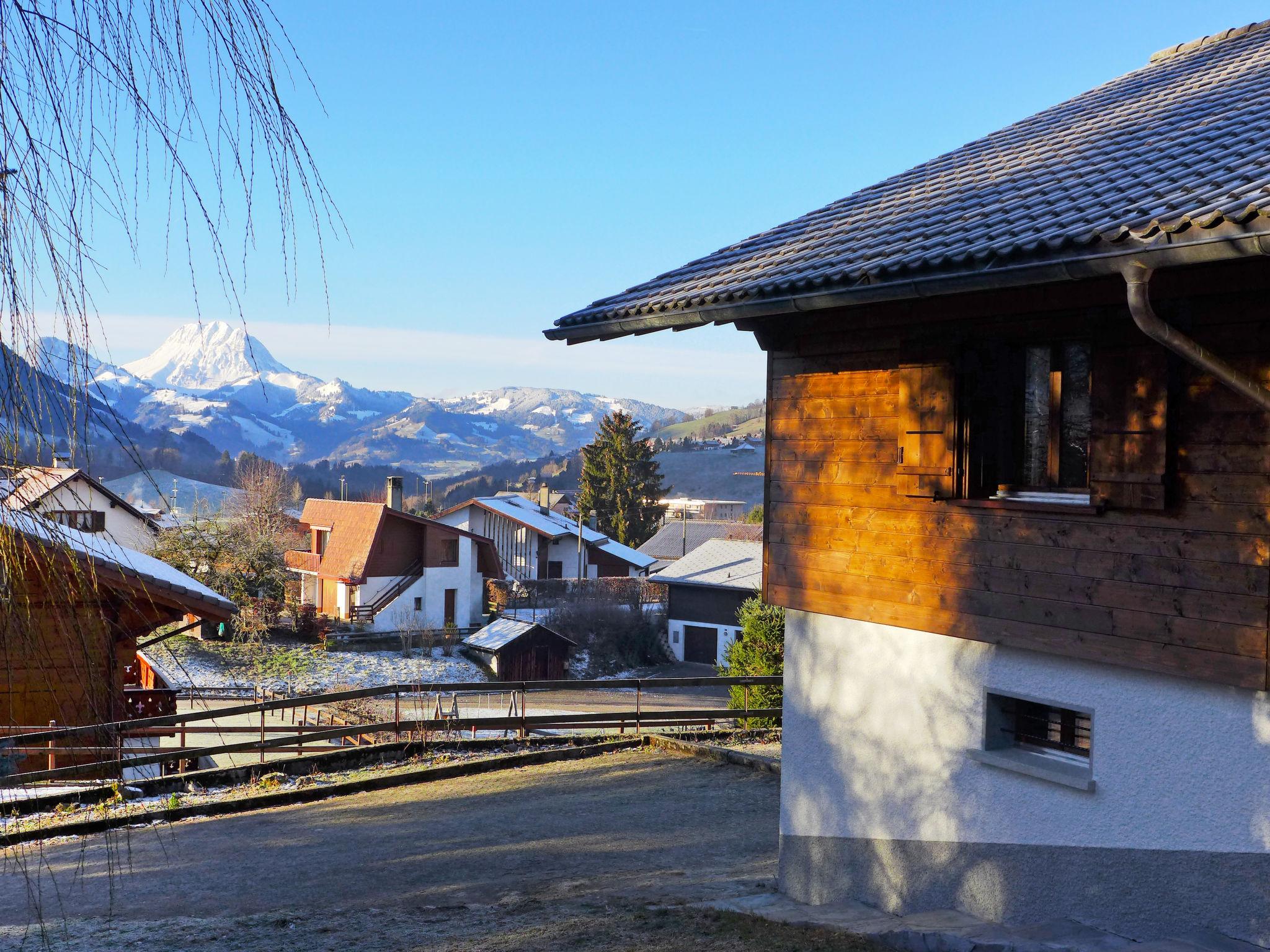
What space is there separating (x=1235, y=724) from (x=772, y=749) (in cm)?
995

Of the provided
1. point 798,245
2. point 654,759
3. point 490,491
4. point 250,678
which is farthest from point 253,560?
point 490,491

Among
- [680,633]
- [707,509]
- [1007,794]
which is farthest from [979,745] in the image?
[707,509]

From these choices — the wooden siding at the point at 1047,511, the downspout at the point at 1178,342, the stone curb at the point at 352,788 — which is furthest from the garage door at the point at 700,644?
the downspout at the point at 1178,342

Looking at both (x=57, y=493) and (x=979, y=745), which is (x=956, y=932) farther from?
(x=57, y=493)

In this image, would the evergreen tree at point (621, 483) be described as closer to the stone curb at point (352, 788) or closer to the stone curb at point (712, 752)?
the stone curb at point (712, 752)

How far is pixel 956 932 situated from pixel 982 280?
3466 millimetres

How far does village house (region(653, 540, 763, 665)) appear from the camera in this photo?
40906 millimetres

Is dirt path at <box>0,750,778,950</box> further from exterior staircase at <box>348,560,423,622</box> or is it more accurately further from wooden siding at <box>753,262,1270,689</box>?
exterior staircase at <box>348,560,423,622</box>

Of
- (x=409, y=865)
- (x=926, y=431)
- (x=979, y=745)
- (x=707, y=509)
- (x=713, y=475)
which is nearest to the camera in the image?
(x=979, y=745)

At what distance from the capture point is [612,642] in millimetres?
40219

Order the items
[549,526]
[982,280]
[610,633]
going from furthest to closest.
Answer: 1. [549,526]
2. [610,633]
3. [982,280]

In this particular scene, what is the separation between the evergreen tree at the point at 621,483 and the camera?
60844 mm

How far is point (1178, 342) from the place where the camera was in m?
4.72

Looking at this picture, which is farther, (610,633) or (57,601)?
(610,633)
